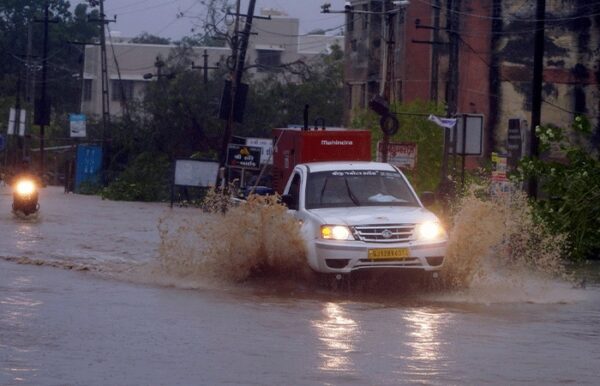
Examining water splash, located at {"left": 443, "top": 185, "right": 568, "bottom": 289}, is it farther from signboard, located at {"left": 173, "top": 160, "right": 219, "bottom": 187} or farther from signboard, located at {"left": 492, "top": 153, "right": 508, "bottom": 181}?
signboard, located at {"left": 173, "top": 160, "right": 219, "bottom": 187}

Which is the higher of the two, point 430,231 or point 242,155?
point 242,155

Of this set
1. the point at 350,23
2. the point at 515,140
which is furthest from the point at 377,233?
the point at 350,23

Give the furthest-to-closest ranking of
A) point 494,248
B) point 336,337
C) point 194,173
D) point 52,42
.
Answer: point 52,42 < point 194,173 < point 494,248 < point 336,337

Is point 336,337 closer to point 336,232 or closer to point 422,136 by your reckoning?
point 336,232

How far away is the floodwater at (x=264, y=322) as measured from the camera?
33.5 feet

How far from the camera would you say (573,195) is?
2452 centimetres

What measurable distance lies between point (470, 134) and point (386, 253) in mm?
14913

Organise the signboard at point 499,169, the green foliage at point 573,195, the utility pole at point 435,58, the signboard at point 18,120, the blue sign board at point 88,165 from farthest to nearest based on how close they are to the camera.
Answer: the signboard at point 18,120 < the blue sign board at point 88,165 < the utility pole at point 435,58 < the signboard at point 499,169 < the green foliage at point 573,195

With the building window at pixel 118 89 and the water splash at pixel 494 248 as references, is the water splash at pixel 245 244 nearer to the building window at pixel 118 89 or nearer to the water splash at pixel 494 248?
the water splash at pixel 494 248

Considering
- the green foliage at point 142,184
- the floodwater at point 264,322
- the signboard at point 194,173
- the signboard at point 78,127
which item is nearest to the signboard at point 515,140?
the floodwater at point 264,322

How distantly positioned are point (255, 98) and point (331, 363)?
53139 mm

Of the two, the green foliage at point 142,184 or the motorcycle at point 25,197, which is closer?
A: the motorcycle at point 25,197

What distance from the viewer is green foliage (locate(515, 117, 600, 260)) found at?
24.2m

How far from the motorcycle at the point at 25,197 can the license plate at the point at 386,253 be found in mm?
17756
